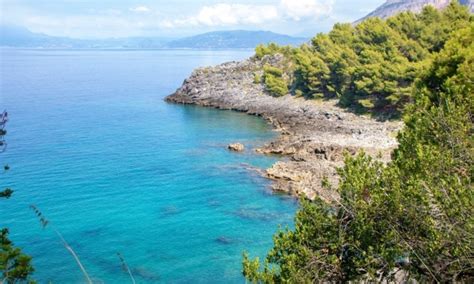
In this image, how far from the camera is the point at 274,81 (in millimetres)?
85938

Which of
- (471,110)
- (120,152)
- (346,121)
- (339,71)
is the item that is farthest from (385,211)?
(339,71)

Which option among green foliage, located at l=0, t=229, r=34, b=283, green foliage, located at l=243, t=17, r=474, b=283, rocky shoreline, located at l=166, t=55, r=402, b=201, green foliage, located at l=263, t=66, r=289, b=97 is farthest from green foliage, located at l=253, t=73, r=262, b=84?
green foliage, located at l=0, t=229, r=34, b=283

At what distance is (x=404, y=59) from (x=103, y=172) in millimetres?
45036

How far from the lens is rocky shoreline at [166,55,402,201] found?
1709 inches

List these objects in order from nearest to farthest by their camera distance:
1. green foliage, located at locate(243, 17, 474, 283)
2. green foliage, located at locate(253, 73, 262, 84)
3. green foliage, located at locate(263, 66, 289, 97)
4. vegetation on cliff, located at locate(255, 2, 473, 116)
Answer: green foliage, located at locate(243, 17, 474, 283)
vegetation on cliff, located at locate(255, 2, 473, 116)
green foliage, located at locate(263, 66, 289, 97)
green foliage, located at locate(253, 73, 262, 84)

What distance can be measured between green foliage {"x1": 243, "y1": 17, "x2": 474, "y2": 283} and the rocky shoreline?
94.3 inches

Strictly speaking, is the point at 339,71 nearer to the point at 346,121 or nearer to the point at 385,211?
the point at 346,121

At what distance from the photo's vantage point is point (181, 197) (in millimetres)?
40844

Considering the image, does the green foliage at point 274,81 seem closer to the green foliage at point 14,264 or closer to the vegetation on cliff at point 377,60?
the vegetation on cliff at point 377,60

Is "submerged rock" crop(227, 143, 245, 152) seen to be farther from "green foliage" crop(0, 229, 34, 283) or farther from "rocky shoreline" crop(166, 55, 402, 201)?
"green foliage" crop(0, 229, 34, 283)

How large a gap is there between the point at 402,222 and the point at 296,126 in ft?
171

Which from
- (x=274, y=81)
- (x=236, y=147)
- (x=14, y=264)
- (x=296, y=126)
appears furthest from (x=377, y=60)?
(x=14, y=264)

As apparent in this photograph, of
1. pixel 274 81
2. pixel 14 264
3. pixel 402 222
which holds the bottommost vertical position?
pixel 274 81

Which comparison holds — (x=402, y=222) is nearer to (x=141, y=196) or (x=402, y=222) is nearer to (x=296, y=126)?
(x=141, y=196)
